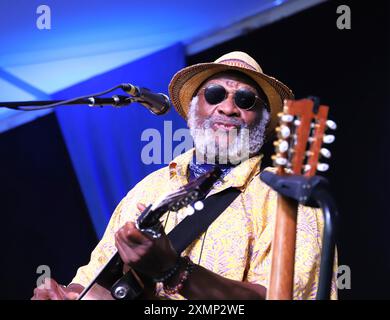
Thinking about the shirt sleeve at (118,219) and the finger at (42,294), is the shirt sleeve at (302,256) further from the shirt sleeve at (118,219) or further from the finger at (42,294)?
the finger at (42,294)

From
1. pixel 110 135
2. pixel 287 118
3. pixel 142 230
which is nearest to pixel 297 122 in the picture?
pixel 287 118

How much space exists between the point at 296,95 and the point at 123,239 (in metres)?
2.14

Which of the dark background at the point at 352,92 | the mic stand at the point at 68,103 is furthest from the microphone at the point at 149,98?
the dark background at the point at 352,92

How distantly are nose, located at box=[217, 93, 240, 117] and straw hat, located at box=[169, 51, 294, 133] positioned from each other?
165 millimetres

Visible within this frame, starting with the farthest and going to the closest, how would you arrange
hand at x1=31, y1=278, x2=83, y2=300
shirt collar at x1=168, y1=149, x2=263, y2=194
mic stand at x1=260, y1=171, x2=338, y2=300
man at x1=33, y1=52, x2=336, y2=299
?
shirt collar at x1=168, y1=149, x2=263, y2=194 < hand at x1=31, y1=278, x2=83, y2=300 < man at x1=33, y1=52, x2=336, y2=299 < mic stand at x1=260, y1=171, x2=338, y2=300

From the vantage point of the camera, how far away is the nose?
2.90 metres

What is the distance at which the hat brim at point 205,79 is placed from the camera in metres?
2.99

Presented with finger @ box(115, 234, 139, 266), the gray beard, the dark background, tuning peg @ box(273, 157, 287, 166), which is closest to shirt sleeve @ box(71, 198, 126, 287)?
the gray beard

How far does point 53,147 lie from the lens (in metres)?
4.44

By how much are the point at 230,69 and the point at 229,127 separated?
317 mm

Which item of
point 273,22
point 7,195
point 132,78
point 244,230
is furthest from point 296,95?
point 7,195

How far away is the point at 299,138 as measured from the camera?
70.4 inches

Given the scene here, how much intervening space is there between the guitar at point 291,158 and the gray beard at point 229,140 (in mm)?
991

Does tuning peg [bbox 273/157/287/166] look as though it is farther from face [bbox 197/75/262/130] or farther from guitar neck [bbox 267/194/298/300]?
face [bbox 197/75/262/130]
